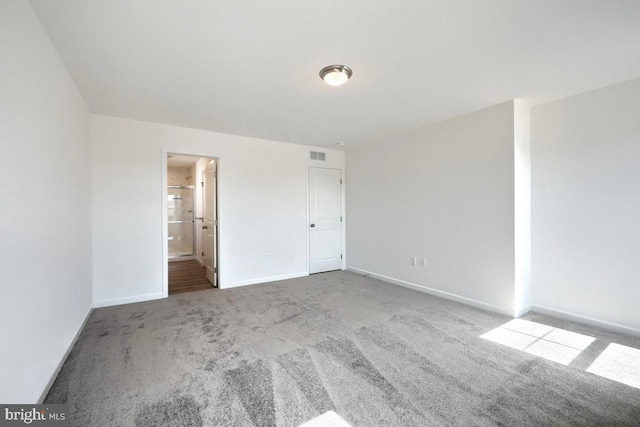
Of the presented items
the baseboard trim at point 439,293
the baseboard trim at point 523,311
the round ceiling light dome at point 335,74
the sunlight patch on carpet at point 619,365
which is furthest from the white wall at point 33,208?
the baseboard trim at point 523,311

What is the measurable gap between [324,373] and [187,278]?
408 centimetres

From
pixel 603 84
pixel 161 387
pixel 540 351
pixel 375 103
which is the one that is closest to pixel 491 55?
pixel 375 103

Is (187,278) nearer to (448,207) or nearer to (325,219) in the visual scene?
(325,219)

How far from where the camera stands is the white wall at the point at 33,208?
1.39 m

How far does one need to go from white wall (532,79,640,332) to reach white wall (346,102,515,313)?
0.45 meters

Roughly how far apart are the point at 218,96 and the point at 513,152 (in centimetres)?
344

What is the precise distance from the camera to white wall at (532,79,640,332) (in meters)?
2.67

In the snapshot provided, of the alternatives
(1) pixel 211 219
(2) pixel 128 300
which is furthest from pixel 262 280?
(2) pixel 128 300

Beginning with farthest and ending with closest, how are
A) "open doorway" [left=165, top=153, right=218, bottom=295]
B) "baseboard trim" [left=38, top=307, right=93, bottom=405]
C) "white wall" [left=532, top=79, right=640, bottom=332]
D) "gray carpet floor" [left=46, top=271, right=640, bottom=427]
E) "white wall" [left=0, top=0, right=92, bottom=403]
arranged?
"open doorway" [left=165, top=153, right=218, bottom=295] < "white wall" [left=532, top=79, right=640, bottom=332] < "baseboard trim" [left=38, top=307, right=93, bottom=405] < "gray carpet floor" [left=46, top=271, right=640, bottom=427] < "white wall" [left=0, top=0, right=92, bottom=403]

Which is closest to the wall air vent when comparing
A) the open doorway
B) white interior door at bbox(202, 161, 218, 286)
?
white interior door at bbox(202, 161, 218, 286)

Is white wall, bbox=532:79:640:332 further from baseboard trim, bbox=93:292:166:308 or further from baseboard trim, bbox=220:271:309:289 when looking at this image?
baseboard trim, bbox=93:292:166:308

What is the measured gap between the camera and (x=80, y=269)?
2.85m

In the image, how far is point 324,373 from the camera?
206cm

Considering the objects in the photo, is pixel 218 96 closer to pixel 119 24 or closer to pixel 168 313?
pixel 119 24
